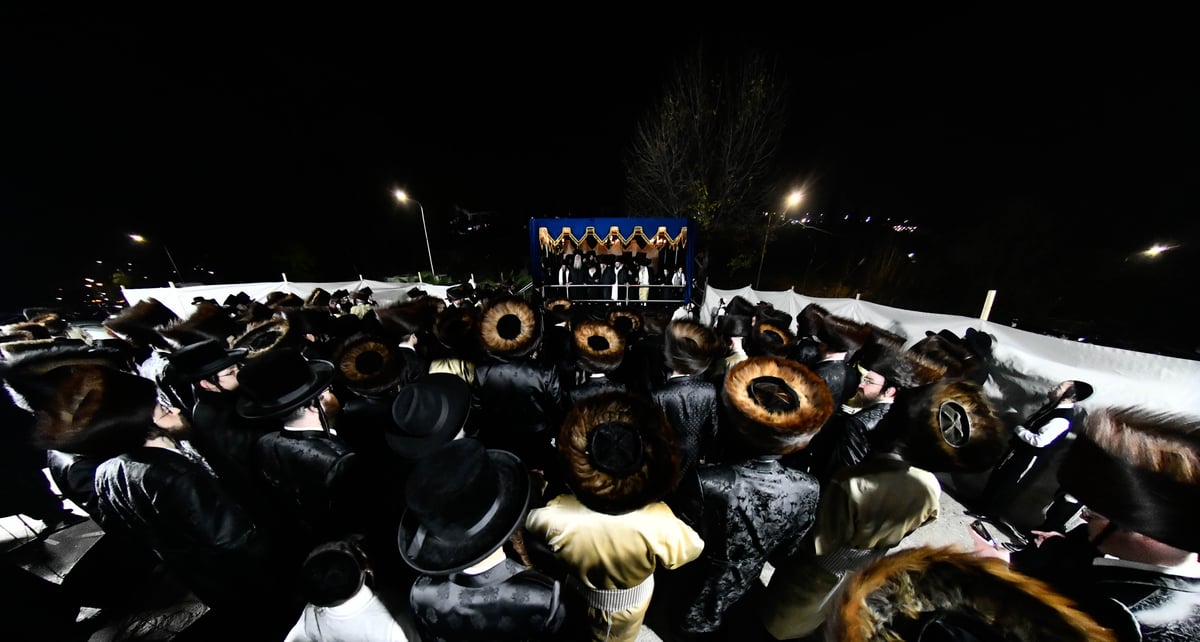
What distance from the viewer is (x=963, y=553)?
97cm

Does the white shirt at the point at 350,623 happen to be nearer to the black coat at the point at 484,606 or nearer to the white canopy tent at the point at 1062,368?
the black coat at the point at 484,606

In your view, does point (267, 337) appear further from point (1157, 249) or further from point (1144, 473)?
point (1157, 249)

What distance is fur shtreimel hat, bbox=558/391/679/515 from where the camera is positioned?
1611 millimetres

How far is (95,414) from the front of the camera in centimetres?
179

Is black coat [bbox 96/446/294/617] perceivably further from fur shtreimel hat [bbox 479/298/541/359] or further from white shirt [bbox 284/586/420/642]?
fur shtreimel hat [bbox 479/298/541/359]

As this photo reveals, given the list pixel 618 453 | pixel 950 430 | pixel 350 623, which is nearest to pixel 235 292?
pixel 350 623

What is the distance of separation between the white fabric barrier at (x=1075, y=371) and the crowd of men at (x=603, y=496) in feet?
0.78

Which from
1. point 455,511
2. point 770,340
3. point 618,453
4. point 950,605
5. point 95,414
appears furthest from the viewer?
point 770,340

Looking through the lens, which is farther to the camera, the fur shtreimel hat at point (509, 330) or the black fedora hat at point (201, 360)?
the fur shtreimel hat at point (509, 330)

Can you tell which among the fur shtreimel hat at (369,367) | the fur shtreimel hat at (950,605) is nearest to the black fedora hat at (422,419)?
the fur shtreimel hat at (369,367)

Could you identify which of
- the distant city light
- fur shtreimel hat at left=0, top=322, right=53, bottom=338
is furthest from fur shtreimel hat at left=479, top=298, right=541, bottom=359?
the distant city light

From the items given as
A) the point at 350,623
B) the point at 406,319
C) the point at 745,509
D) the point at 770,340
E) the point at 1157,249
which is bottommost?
the point at 350,623

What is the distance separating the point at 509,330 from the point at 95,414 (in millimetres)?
2477

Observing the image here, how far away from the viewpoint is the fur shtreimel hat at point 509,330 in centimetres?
338
